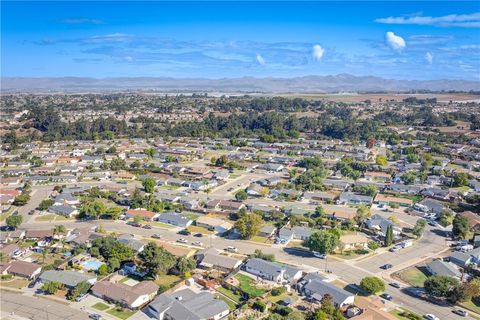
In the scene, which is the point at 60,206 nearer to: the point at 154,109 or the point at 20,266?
the point at 20,266

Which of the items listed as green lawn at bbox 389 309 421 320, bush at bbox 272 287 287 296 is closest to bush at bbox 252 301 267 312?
bush at bbox 272 287 287 296

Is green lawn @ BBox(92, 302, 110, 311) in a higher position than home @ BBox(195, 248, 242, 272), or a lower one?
lower

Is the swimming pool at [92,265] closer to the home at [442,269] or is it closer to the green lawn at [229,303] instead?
the green lawn at [229,303]

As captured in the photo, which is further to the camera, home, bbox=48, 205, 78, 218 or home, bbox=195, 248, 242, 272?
home, bbox=48, 205, 78, 218

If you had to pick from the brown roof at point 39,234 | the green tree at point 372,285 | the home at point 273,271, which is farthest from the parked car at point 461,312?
the brown roof at point 39,234

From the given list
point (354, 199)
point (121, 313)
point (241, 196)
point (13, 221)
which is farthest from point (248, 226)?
point (13, 221)

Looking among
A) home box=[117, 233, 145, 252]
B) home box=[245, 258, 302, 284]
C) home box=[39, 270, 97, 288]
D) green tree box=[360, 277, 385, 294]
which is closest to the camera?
green tree box=[360, 277, 385, 294]

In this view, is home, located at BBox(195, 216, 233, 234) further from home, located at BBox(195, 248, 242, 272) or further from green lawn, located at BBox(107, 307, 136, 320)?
green lawn, located at BBox(107, 307, 136, 320)

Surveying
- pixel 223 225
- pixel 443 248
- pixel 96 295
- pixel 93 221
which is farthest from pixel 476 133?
pixel 96 295

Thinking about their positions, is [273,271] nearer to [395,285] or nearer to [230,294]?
[230,294]
